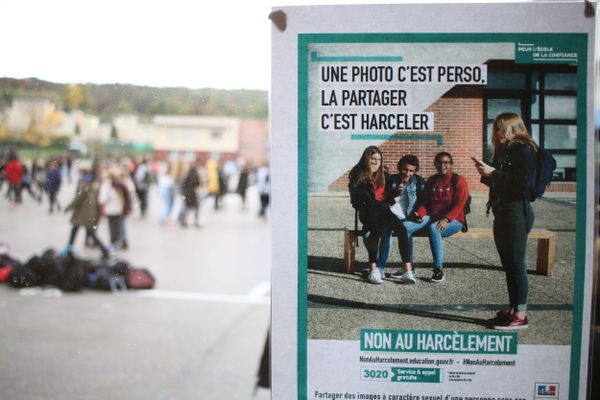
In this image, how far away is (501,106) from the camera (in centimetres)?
85

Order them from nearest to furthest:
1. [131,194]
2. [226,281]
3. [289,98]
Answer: [289,98] < [131,194] < [226,281]

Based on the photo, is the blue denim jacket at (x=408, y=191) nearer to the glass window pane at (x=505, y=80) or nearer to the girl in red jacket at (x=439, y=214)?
the girl in red jacket at (x=439, y=214)

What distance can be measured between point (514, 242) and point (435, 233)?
0.13m

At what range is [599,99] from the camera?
0.88 metres

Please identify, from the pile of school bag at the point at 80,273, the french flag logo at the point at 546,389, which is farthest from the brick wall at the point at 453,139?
the pile of school bag at the point at 80,273

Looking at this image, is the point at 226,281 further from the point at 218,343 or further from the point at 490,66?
the point at 490,66

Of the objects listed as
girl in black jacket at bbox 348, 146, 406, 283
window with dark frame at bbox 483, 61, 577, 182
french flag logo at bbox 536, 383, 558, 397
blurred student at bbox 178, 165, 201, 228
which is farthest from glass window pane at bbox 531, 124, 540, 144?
blurred student at bbox 178, 165, 201, 228

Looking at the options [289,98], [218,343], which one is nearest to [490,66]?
[289,98]

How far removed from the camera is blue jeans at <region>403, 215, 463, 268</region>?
2.81ft

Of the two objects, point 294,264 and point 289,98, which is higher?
point 289,98

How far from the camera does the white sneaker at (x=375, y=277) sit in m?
0.86

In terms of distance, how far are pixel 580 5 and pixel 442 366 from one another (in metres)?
0.62

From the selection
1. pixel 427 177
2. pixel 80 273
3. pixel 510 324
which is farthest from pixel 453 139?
pixel 80 273

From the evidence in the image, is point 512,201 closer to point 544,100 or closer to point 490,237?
point 490,237
